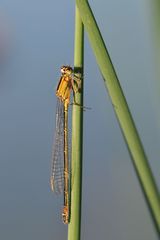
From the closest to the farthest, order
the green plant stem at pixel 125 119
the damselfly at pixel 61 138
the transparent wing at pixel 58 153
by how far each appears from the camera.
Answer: the green plant stem at pixel 125 119, the damselfly at pixel 61 138, the transparent wing at pixel 58 153

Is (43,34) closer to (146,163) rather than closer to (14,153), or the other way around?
(14,153)

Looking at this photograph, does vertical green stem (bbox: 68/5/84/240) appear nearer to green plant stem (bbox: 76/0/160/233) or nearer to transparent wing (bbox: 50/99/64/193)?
green plant stem (bbox: 76/0/160/233)

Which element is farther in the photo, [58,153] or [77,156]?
[58,153]

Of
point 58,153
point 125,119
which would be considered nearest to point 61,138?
point 58,153

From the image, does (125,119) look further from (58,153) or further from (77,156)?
(58,153)

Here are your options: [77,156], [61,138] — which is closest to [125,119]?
[77,156]

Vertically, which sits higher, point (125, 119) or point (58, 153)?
point (58, 153)

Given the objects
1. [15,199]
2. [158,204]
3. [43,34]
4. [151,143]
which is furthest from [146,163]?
[43,34]

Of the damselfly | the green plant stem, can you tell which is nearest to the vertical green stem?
the green plant stem

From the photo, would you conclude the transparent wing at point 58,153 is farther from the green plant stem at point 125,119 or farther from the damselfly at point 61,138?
the green plant stem at point 125,119

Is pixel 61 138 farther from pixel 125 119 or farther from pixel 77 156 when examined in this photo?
pixel 125 119

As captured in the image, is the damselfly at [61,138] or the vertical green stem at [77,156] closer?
the vertical green stem at [77,156]

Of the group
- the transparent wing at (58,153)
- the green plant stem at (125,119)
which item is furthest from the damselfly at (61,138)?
the green plant stem at (125,119)
